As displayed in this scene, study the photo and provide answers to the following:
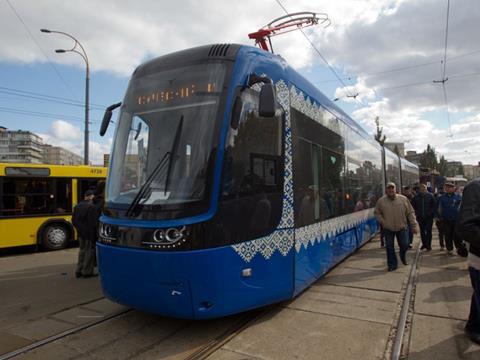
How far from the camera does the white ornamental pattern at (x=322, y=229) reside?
538 cm

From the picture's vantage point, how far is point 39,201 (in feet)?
39.5

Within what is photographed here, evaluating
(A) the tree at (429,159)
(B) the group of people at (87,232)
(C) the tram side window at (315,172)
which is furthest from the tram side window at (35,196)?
(A) the tree at (429,159)

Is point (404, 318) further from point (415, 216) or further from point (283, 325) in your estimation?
point (415, 216)

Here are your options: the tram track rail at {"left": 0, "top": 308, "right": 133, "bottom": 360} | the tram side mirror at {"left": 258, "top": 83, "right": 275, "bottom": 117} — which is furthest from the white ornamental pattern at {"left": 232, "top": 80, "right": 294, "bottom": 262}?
the tram track rail at {"left": 0, "top": 308, "right": 133, "bottom": 360}

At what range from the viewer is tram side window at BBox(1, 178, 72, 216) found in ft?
37.1

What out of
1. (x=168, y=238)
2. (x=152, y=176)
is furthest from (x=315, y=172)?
(x=168, y=238)

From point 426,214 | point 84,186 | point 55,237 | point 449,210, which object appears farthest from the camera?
point 84,186

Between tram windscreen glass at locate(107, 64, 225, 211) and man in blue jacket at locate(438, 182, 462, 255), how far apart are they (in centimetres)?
752

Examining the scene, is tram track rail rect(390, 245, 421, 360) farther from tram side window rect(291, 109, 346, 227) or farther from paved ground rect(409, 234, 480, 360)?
tram side window rect(291, 109, 346, 227)

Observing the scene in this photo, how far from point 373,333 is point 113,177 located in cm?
359

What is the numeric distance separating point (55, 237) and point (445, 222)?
1112cm

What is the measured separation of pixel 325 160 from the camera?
A: 22.2 ft

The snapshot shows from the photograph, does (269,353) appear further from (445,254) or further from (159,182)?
(445,254)

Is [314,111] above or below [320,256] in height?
above
